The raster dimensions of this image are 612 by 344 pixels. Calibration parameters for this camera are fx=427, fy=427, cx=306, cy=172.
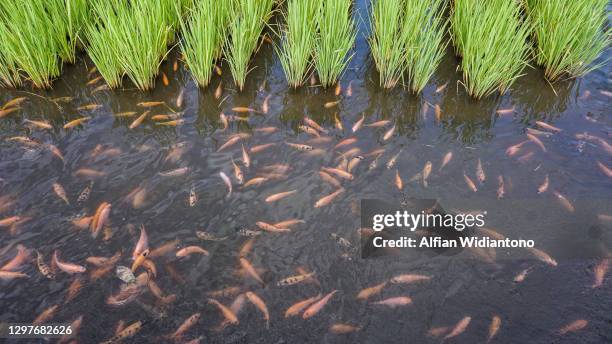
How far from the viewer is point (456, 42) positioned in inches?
221

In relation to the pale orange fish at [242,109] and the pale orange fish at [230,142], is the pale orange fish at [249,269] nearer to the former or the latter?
the pale orange fish at [230,142]

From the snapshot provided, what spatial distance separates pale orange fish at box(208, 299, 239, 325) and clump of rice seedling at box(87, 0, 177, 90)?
294 cm

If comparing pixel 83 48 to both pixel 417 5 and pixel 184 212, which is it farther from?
pixel 417 5

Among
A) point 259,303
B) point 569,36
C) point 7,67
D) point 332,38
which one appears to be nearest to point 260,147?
point 332,38

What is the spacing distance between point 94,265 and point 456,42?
4923mm

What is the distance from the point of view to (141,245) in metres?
3.41

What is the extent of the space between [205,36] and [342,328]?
11.1 feet

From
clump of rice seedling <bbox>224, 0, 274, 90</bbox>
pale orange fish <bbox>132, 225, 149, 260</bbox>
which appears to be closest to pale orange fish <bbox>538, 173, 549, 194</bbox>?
clump of rice seedling <bbox>224, 0, 274, 90</bbox>

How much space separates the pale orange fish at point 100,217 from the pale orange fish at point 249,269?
4.04ft

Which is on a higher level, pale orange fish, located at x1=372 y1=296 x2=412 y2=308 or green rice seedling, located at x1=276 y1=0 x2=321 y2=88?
green rice seedling, located at x1=276 y1=0 x2=321 y2=88

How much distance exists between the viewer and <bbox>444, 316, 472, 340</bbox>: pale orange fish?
2.91m

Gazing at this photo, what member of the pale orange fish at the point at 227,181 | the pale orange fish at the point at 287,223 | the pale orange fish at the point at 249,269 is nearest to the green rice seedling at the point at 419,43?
the pale orange fish at the point at 287,223

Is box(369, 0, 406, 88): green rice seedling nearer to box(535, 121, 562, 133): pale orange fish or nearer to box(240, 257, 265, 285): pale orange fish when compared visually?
box(535, 121, 562, 133): pale orange fish

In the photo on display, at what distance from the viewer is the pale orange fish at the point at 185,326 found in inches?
113
